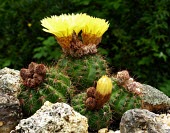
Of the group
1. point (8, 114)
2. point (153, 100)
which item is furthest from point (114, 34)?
point (8, 114)

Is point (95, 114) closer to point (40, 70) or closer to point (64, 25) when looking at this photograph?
point (40, 70)

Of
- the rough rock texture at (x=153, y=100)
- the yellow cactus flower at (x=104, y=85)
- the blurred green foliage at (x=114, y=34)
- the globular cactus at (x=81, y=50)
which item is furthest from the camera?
the blurred green foliage at (x=114, y=34)

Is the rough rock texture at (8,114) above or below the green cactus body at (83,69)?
below

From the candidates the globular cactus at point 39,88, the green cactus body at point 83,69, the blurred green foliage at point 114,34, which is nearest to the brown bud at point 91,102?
the globular cactus at point 39,88

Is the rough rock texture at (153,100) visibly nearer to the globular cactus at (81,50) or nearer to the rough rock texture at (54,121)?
the globular cactus at (81,50)

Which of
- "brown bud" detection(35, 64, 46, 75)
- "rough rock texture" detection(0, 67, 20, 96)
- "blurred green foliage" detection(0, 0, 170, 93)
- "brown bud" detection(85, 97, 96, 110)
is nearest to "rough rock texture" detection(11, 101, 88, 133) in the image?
"brown bud" detection(85, 97, 96, 110)
